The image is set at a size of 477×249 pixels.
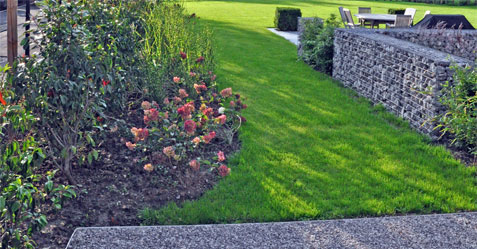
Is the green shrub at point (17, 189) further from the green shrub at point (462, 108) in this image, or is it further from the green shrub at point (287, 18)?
the green shrub at point (287, 18)

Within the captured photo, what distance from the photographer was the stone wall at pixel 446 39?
Result: 8384 millimetres

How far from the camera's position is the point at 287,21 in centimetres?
1639

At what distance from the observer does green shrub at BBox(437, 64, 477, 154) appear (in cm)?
508

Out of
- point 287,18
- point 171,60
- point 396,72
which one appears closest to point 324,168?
point 396,72

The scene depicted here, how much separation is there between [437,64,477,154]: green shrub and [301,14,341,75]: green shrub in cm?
405

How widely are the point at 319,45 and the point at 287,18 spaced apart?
699cm

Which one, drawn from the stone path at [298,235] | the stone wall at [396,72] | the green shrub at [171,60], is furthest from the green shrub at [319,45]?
the stone path at [298,235]

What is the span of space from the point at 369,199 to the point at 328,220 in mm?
616

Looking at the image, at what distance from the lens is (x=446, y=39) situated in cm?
841

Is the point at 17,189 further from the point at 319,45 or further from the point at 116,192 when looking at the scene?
the point at 319,45

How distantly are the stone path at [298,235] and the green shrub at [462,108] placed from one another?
1496 mm

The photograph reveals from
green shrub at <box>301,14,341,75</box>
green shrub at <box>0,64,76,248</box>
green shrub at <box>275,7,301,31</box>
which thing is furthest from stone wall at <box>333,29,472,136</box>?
green shrub at <box>275,7,301,31</box>

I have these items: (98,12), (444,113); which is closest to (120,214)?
(98,12)

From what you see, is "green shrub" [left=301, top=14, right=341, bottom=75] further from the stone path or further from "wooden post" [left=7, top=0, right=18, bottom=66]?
the stone path
